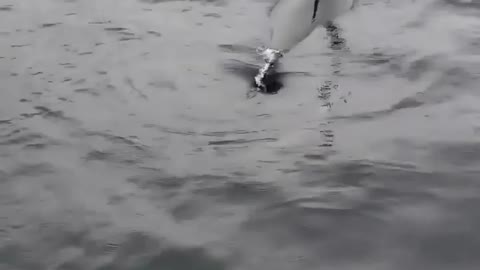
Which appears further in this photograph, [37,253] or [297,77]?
[297,77]

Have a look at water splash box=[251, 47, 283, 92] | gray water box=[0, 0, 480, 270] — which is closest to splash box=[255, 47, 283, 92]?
water splash box=[251, 47, 283, 92]

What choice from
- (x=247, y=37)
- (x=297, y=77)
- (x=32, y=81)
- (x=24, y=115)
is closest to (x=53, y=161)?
(x=24, y=115)

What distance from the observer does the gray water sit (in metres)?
4.05

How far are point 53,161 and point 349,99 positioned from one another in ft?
8.81

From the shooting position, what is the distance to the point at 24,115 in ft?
18.7

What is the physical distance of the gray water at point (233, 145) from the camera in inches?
159

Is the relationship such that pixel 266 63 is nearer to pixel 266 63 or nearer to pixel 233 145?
pixel 266 63

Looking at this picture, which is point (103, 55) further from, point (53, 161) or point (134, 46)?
point (53, 161)

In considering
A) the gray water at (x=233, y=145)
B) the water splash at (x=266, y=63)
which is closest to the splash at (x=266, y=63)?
the water splash at (x=266, y=63)

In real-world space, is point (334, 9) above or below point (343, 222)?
above

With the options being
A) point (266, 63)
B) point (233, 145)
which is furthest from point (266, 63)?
point (233, 145)

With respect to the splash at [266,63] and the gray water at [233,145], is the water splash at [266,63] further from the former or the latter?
the gray water at [233,145]

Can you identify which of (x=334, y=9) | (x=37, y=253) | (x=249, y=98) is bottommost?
(x=37, y=253)

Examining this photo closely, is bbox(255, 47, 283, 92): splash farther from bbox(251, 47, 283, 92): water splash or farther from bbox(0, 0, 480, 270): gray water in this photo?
bbox(0, 0, 480, 270): gray water
